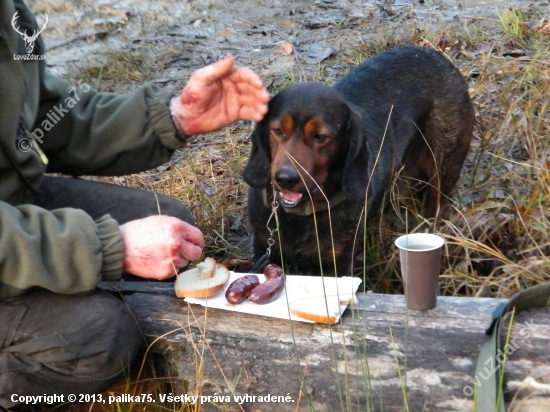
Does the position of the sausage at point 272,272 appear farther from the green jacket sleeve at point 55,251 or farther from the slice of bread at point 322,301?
the green jacket sleeve at point 55,251

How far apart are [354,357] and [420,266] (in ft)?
1.18

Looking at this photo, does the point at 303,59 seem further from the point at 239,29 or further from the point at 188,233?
the point at 188,233

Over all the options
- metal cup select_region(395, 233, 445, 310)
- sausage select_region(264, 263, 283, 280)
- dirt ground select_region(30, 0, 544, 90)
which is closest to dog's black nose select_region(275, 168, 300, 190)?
sausage select_region(264, 263, 283, 280)

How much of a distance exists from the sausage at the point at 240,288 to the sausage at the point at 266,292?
0.09ft

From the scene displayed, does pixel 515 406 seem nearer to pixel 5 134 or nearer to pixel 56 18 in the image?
pixel 5 134

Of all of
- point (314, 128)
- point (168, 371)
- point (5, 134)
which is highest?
point (5, 134)

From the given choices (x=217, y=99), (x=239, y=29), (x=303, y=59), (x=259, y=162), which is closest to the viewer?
(x=217, y=99)

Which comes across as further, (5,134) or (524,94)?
(524,94)

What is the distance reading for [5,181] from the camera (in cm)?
270

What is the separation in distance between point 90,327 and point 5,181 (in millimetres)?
632

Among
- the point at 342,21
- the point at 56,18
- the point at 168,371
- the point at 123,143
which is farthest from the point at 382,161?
the point at 56,18

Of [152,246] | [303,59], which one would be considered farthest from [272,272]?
[303,59]

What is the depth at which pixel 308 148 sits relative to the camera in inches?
137

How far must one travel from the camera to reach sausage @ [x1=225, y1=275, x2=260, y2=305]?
8.79 ft
